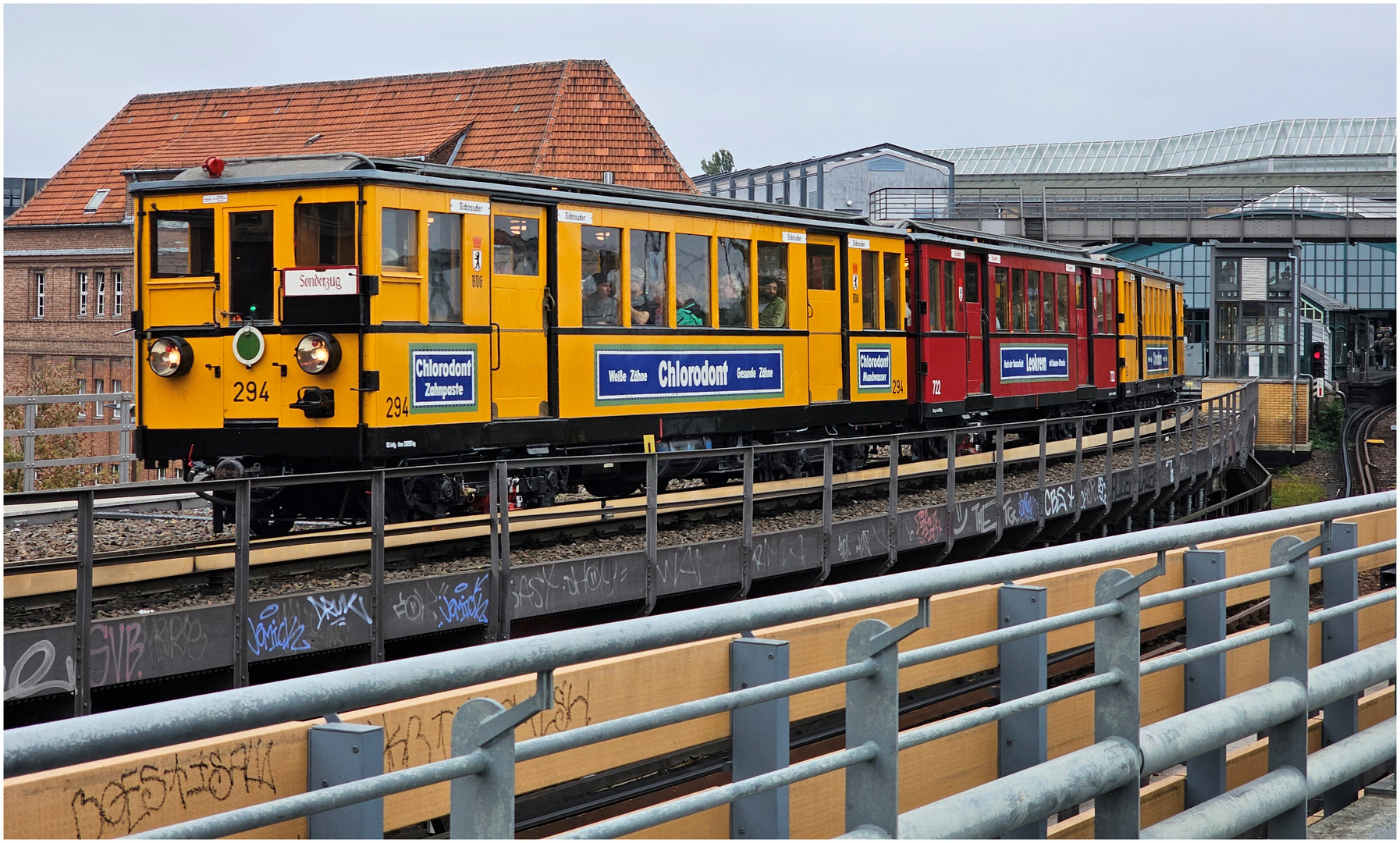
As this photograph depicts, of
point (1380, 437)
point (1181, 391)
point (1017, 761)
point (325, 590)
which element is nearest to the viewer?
point (1017, 761)

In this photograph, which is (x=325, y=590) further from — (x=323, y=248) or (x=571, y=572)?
(x=323, y=248)

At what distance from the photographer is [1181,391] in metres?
39.5

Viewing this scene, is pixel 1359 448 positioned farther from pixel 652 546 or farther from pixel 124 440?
pixel 652 546

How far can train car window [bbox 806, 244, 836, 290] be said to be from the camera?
16906 millimetres

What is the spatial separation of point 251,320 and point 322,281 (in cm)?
82

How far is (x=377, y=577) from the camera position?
8555 millimetres

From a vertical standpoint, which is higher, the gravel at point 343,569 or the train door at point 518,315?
the train door at point 518,315

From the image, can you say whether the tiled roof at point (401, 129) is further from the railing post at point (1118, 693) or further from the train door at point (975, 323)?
the railing post at point (1118, 693)

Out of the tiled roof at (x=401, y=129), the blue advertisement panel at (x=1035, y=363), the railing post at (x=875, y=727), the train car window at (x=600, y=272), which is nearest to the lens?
the railing post at (x=875, y=727)

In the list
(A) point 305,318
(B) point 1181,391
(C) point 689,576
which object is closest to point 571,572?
(C) point 689,576

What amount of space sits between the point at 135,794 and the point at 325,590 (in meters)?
5.42

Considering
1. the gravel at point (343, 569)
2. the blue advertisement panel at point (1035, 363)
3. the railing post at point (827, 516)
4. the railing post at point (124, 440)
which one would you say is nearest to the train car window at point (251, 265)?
the gravel at point (343, 569)

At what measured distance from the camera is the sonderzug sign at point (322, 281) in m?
11.8

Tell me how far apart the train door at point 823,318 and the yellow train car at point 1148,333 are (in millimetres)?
12838
